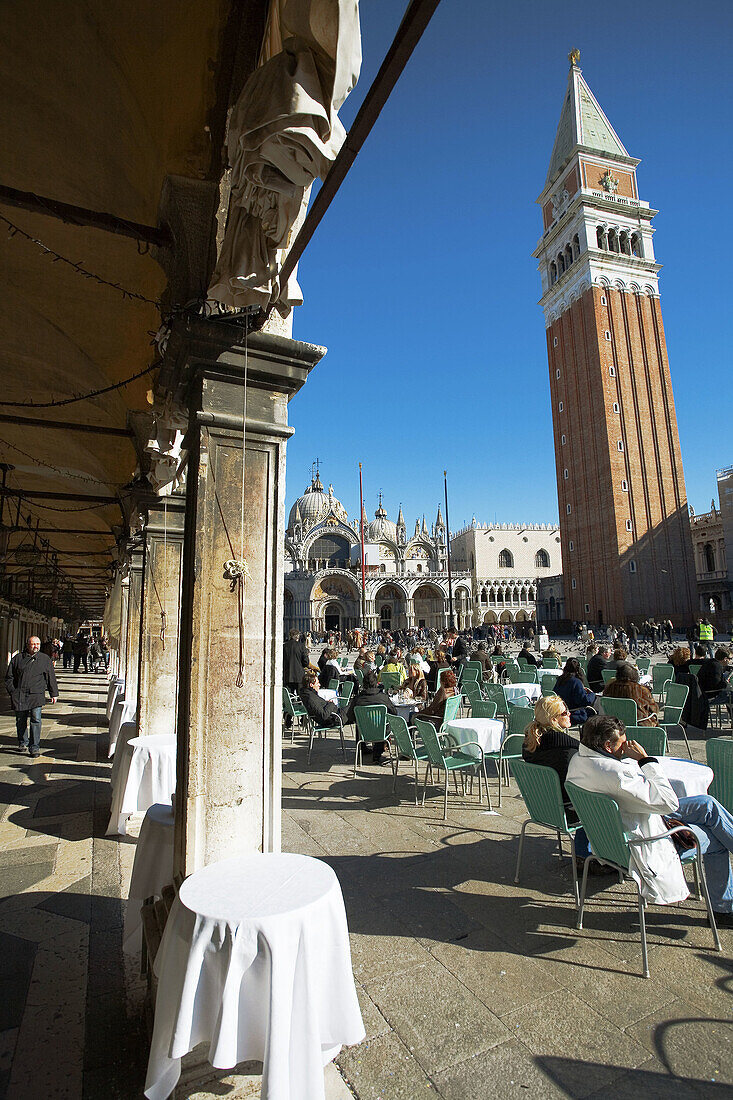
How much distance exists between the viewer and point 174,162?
8.96ft

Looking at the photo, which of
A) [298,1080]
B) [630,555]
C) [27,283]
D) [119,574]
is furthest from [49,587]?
[630,555]

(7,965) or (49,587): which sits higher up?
(49,587)

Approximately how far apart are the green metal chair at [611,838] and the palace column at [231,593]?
1.65 m

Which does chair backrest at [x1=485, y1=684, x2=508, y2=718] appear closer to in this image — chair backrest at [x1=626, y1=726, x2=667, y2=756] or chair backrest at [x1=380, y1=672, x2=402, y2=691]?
chair backrest at [x1=380, y1=672, x2=402, y2=691]

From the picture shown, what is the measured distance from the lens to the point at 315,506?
52.1 meters

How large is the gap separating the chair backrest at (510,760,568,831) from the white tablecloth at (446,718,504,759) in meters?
1.74

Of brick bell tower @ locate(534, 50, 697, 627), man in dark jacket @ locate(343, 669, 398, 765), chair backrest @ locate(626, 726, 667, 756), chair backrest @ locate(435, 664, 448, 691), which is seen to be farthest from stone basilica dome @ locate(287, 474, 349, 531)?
chair backrest @ locate(626, 726, 667, 756)

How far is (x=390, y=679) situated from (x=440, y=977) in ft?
18.6

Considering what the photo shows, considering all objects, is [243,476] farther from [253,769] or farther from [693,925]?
[693,925]

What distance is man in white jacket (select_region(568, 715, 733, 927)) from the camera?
9.47 feet

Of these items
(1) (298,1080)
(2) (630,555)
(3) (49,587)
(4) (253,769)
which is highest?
(2) (630,555)

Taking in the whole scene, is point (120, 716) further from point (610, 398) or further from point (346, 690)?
point (610, 398)

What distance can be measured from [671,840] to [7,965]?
139 inches

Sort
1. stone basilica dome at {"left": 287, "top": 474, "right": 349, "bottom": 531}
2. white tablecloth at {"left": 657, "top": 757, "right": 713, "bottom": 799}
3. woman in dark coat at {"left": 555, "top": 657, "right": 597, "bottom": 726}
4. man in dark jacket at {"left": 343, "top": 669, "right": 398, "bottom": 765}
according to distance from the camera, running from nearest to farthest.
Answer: white tablecloth at {"left": 657, "top": 757, "right": 713, "bottom": 799}
woman in dark coat at {"left": 555, "top": 657, "right": 597, "bottom": 726}
man in dark jacket at {"left": 343, "top": 669, "right": 398, "bottom": 765}
stone basilica dome at {"left": 287, "top": 474, "right": 349, "bottom": 531}
